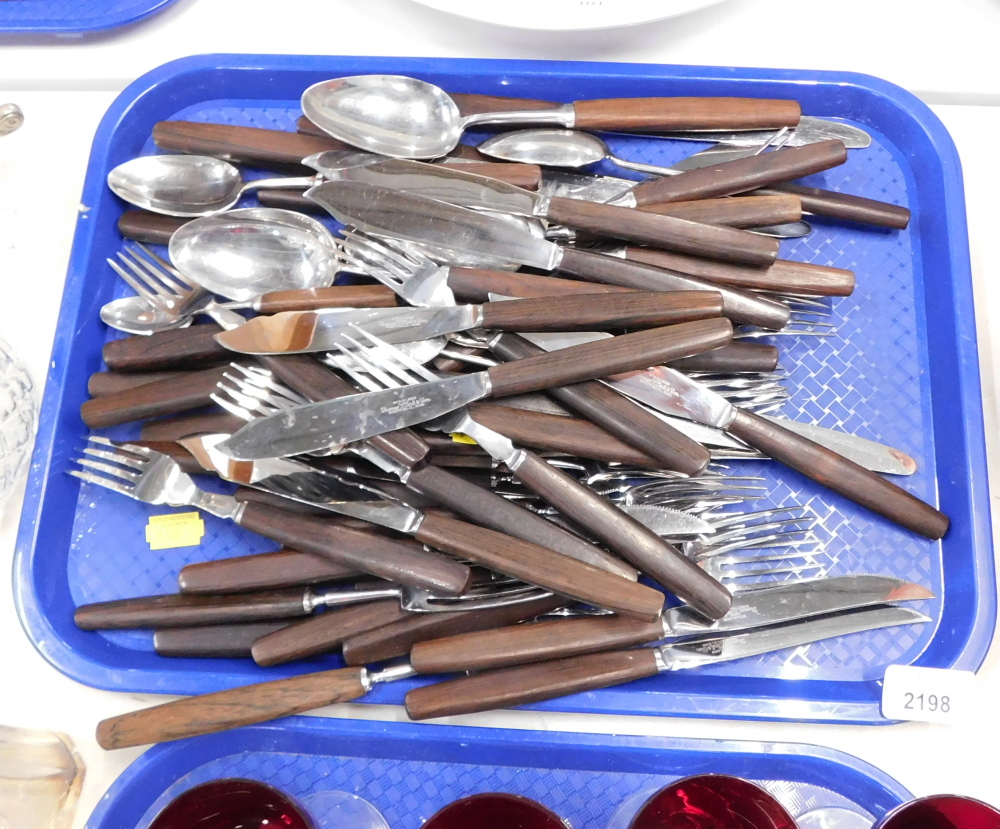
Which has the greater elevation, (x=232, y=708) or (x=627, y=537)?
(x=627, y=537)

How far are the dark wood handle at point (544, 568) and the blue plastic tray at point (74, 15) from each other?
2.04 feet

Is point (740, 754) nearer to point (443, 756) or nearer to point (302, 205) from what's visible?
point (443, 756)

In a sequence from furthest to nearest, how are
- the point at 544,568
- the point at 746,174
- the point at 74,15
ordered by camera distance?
the point at 74,15 → the point at 746,174 → the point at 544,568

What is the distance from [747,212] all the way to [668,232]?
7 cm

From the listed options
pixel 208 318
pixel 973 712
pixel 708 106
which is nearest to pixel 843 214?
pixel 708 106

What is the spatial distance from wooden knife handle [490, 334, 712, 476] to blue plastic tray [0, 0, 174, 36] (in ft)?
1.87

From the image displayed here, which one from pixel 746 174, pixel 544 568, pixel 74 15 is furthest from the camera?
pixel 74 15

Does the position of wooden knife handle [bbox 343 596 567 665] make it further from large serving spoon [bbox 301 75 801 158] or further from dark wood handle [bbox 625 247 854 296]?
large serving spoon [bbox 301 75 801 158]

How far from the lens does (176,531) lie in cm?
69

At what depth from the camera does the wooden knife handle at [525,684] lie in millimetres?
600

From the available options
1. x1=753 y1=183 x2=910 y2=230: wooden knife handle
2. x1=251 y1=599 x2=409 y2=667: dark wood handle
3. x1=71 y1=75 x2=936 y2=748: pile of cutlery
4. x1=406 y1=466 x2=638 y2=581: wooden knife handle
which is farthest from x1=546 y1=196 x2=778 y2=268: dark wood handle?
x1=251 y1=599 x2=409 y2=667: dark wood handle

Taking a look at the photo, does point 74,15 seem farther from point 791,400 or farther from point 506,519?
point 791,400

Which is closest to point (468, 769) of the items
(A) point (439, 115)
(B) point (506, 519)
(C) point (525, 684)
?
(C) point (525, 684)

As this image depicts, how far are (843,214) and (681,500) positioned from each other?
0.31 m
